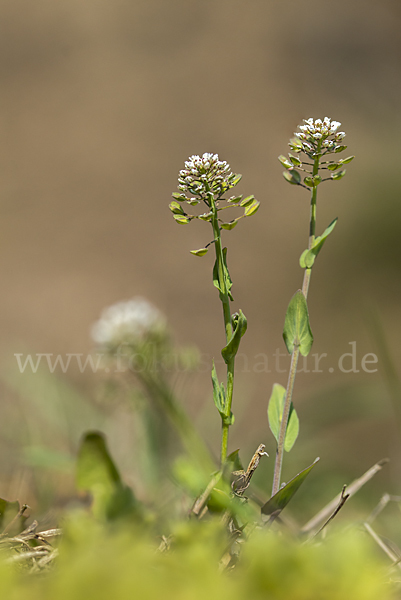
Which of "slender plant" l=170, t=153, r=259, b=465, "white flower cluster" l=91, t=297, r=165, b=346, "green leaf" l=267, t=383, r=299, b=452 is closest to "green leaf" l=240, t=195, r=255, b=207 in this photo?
"slender plant" l=170, t=153, r=259, b=465

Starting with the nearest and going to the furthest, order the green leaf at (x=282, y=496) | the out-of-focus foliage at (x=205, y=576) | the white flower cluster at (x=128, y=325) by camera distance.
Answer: the out-of-focus foliage at (x=205, y=576) → the green leaf at (x=282, y=496) → the white flower cluster at (x=128, y=325)

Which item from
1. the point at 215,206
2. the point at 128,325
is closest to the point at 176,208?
the point at 215,206

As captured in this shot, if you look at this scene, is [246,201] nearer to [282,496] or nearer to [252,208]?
[252,208]

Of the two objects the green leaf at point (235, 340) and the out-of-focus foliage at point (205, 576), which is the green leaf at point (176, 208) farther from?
the out-of-focus foliage at point (205, 576)

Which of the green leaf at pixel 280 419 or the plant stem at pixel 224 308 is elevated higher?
the plant stem at pixel 224 308

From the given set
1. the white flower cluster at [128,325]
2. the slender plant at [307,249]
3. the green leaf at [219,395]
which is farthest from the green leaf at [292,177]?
the white flower cluster at [128,325]

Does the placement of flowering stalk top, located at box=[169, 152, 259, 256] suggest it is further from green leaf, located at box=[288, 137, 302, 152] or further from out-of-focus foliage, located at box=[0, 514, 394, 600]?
out-of-focus foliage, located at box=[0, 514, 394, 600]

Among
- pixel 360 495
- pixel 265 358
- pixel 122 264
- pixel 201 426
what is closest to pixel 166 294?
pixel 122 264
